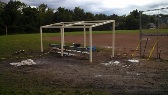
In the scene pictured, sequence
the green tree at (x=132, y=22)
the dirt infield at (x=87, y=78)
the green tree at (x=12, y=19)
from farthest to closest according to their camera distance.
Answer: the green tree at (x=132, y=22) < the green tree at (x=12, y=19) < the dirt infield at (x=87, y=78)

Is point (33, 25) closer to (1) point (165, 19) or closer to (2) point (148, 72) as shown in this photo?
(1) point (165, 19)

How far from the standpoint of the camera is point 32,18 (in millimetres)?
59312

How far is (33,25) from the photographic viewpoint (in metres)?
58.1

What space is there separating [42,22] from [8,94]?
53.8 m

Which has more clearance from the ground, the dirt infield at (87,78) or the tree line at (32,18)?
the tree line at (32,18)

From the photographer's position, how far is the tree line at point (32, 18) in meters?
55.6

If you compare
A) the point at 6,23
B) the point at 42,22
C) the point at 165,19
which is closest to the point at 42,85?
the point at 165,19

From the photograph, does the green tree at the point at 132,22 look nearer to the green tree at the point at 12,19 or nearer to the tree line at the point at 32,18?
the tree line at the point at 32,18

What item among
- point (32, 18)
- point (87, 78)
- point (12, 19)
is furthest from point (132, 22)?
point (87, 78)

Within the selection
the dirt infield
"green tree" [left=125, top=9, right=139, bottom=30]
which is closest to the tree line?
"green tree" [left=125, top=9, right=139, bottom=30]

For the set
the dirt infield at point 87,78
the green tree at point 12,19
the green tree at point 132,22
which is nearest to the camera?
the dirt infield at point 87,78

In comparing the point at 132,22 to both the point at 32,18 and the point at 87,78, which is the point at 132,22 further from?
the point at 87,78

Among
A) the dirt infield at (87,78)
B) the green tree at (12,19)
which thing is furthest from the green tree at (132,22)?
the dirt infield at (87,78)

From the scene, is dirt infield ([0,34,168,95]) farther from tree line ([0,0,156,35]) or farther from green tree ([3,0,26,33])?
green tree ([3,0,26,33])
